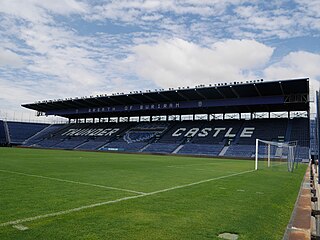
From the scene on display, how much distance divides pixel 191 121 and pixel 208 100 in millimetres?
9899

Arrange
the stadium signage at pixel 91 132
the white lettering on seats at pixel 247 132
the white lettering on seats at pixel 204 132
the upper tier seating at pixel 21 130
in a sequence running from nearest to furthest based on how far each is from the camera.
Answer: the white lettering on seats at pixel 247 132, the white lettering on seats at pixel 204 132, the stadium signage at pixel 91 132, the upper tier seating at pixel 21 130

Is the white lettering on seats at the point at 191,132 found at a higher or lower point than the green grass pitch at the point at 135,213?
higher

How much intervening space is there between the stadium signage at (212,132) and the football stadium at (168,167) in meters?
0.17

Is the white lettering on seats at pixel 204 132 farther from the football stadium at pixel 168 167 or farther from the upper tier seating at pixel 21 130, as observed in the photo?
the upper tier seating at pixel 21 130

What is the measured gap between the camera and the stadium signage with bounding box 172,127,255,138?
46188 mm

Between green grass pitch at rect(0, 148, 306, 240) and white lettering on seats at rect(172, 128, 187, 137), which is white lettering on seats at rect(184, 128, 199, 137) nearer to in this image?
white lettering on seats at rect(172, 128, 187, 137)

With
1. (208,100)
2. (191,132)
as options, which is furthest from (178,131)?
(208,100)

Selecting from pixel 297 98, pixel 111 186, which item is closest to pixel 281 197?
pixel 111 186

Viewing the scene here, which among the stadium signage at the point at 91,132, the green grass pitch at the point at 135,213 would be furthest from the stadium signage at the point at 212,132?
the green grass pitch at the point at 135,213

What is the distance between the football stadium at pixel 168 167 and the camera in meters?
5.14

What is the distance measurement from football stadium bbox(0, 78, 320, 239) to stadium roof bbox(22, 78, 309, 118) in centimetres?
17

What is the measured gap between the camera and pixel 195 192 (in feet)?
29.0

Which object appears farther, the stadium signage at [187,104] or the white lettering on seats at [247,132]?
the white lettering on seats at [247,132]

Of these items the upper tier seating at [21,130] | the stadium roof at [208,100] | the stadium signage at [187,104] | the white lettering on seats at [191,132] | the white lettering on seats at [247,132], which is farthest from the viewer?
the upper tier seating at [21,130]
